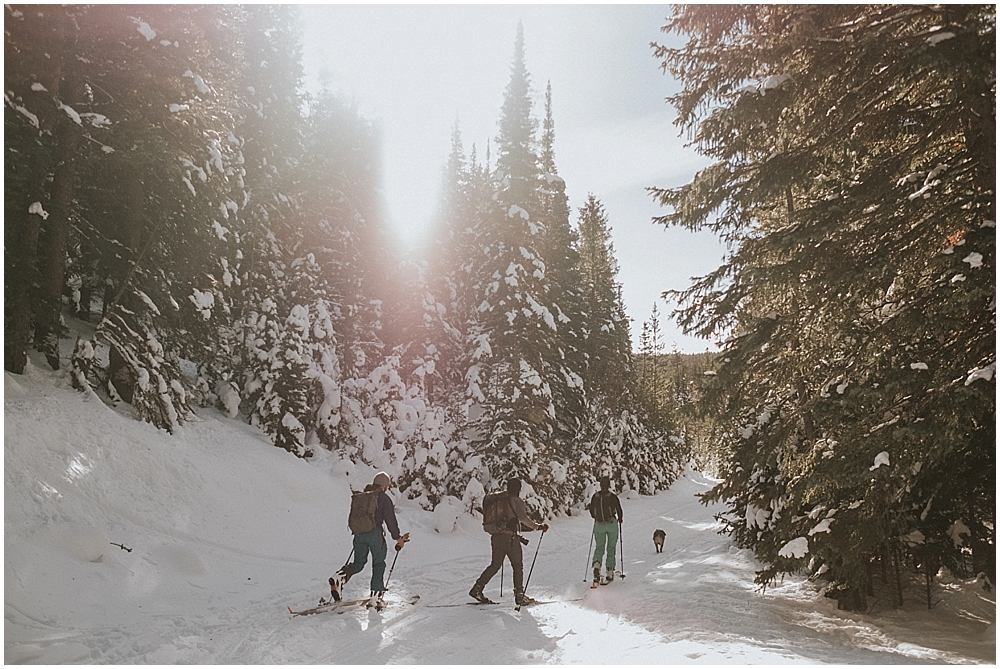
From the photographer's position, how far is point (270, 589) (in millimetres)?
10492

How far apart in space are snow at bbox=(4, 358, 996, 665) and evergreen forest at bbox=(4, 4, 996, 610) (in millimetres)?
879

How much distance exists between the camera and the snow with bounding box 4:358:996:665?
7.02 m

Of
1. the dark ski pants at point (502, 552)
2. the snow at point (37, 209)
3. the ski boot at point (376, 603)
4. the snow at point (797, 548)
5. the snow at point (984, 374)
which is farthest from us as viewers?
the snow at point (37, 209)

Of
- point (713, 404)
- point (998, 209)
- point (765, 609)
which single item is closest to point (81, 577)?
point (713, 404)

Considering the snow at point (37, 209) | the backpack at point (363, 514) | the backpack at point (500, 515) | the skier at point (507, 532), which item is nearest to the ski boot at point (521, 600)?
the skier at point (507, 532)

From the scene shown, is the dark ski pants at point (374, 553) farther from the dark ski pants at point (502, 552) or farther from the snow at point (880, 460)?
the snow at point (880, 460)

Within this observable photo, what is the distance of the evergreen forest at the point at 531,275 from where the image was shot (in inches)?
267

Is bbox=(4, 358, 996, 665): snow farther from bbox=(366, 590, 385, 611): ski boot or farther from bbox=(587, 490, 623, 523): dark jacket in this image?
bbox=(587, 490, 623, 523): dark jacket

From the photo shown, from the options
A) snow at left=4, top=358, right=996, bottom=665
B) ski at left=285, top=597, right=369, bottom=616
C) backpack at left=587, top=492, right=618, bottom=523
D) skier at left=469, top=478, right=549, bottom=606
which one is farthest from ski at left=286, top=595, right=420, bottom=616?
backpack at left=587, top=492, right=618, bottom=523

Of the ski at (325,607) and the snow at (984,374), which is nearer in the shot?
the snow at (984,374)

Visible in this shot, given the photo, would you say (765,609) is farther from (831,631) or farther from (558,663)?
(558,663)

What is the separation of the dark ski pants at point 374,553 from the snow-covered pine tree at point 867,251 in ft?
18.4

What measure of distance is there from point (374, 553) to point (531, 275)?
48.0 feet

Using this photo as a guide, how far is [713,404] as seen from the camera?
8.62 m
